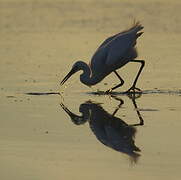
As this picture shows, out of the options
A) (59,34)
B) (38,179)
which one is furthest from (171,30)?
(38,179)

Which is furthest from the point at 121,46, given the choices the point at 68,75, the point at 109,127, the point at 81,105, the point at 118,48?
the point at 109,127

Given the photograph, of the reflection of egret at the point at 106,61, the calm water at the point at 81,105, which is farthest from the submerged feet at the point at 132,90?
the calm water at the point at 81,105

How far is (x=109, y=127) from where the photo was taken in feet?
39.8

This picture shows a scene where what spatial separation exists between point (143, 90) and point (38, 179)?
6640 millimetres

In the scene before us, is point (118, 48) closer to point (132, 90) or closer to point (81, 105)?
point (132, 90)

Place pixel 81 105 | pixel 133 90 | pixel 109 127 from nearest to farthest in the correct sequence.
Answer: pixel 109 127
pixel 81 105
pixel 133 90

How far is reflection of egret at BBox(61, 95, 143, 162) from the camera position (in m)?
10.8

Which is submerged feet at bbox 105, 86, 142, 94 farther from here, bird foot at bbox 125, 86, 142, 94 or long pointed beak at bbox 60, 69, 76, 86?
long pointed beak at bbox 60, 69, 76, 86

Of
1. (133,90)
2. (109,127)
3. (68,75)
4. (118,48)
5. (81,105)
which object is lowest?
(109,127)

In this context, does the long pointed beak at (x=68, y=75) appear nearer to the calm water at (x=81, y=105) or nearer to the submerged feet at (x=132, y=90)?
the calm water at (x=81, y=105)

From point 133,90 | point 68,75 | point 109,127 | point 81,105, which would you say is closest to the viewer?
point 109,127

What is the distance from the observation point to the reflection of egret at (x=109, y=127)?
35.6 feet

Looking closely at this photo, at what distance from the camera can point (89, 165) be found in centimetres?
988

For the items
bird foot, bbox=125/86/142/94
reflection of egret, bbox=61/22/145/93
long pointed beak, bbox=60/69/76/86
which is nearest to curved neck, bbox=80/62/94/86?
reflection of egret, bbox=61/22/145/93
